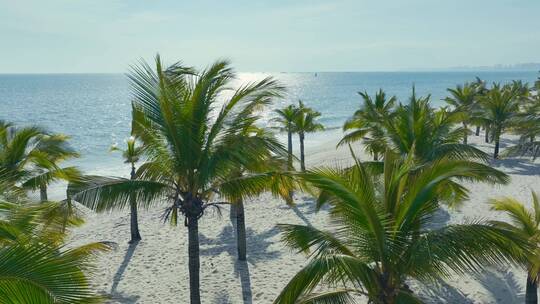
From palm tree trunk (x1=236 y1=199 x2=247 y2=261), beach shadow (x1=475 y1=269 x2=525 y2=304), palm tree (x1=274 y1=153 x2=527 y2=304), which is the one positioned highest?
palm tree (x1=274 y1=153 x2=527 y2=304)

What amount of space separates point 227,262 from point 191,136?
8249 millimetres

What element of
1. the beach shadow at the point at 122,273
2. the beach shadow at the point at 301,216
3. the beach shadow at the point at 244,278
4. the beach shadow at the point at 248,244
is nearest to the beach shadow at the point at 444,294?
the beach shadow at the point at 244,278

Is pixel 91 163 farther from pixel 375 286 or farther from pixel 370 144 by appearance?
pixel 375 286

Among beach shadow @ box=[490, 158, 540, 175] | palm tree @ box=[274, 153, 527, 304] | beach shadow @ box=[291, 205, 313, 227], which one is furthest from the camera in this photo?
beach shadow @ box=[490, 158, 540, 175]

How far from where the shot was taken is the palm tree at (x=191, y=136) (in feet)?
26.4

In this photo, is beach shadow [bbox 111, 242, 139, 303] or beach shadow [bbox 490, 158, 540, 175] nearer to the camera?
beach shadow [bbox 111, 242, 139, 303]

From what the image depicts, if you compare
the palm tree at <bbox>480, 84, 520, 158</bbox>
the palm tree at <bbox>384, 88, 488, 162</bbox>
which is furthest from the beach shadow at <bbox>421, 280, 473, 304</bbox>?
the palm tree at <bbox>480, 84, 520, 158</bbox>

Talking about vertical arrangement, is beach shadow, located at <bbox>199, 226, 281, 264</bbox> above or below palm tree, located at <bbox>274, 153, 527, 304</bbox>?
below

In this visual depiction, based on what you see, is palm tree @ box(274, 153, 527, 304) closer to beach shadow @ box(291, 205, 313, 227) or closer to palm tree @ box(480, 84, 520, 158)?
beach shadow @ box(291, 205, 313, 227)

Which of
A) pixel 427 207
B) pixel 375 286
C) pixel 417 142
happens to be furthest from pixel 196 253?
pixel 417 142

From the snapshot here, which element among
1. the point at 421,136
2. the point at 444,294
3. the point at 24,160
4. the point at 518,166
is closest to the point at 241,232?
the point at 444,294

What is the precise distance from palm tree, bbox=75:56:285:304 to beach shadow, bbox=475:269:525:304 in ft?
A: 26.7

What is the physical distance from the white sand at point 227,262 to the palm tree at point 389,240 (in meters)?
6.15

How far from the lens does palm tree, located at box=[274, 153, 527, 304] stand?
596cm
